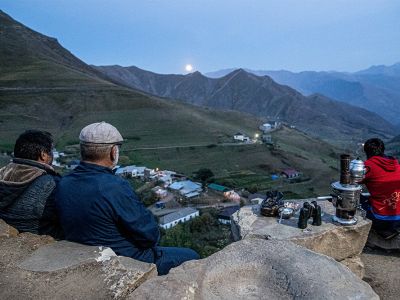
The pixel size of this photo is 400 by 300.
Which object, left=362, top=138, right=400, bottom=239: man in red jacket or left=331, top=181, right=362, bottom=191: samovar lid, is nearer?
left=331, top=181, right=362, bottom=191: samovar lid

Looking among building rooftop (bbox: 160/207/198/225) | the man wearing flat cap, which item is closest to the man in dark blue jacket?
the man wearing flat cap

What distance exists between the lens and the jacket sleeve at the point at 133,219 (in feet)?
10.6

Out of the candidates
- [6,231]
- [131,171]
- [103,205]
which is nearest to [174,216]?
[131,171]

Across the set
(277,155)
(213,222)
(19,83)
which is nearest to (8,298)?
(213,222)

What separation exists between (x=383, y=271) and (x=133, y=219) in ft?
10.7

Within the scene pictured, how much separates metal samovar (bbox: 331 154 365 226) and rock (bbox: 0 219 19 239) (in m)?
3.37

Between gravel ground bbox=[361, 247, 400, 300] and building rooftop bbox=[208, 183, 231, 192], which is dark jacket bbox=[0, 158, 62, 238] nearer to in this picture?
gravel ground bbox=[361, 247, 400, 300]

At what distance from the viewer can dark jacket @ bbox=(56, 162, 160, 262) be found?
3209 millimetres

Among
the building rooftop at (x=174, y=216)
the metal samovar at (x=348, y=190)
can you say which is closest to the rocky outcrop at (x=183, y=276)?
the metal samovar at (x=348, y=190)

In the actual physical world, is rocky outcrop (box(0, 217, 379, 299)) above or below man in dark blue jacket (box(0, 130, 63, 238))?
below

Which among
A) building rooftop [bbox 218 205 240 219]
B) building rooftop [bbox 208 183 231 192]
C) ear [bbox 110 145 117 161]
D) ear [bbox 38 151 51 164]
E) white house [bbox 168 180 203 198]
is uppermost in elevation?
ear [bbox 110 145 117 161]

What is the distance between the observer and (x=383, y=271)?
4.74 metres

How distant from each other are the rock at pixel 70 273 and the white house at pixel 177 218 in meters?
24.1

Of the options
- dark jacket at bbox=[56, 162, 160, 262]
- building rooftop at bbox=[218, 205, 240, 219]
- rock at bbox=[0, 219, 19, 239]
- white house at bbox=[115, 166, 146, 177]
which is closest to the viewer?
dark jacket at bbox=[56, 162, 160, 262]
